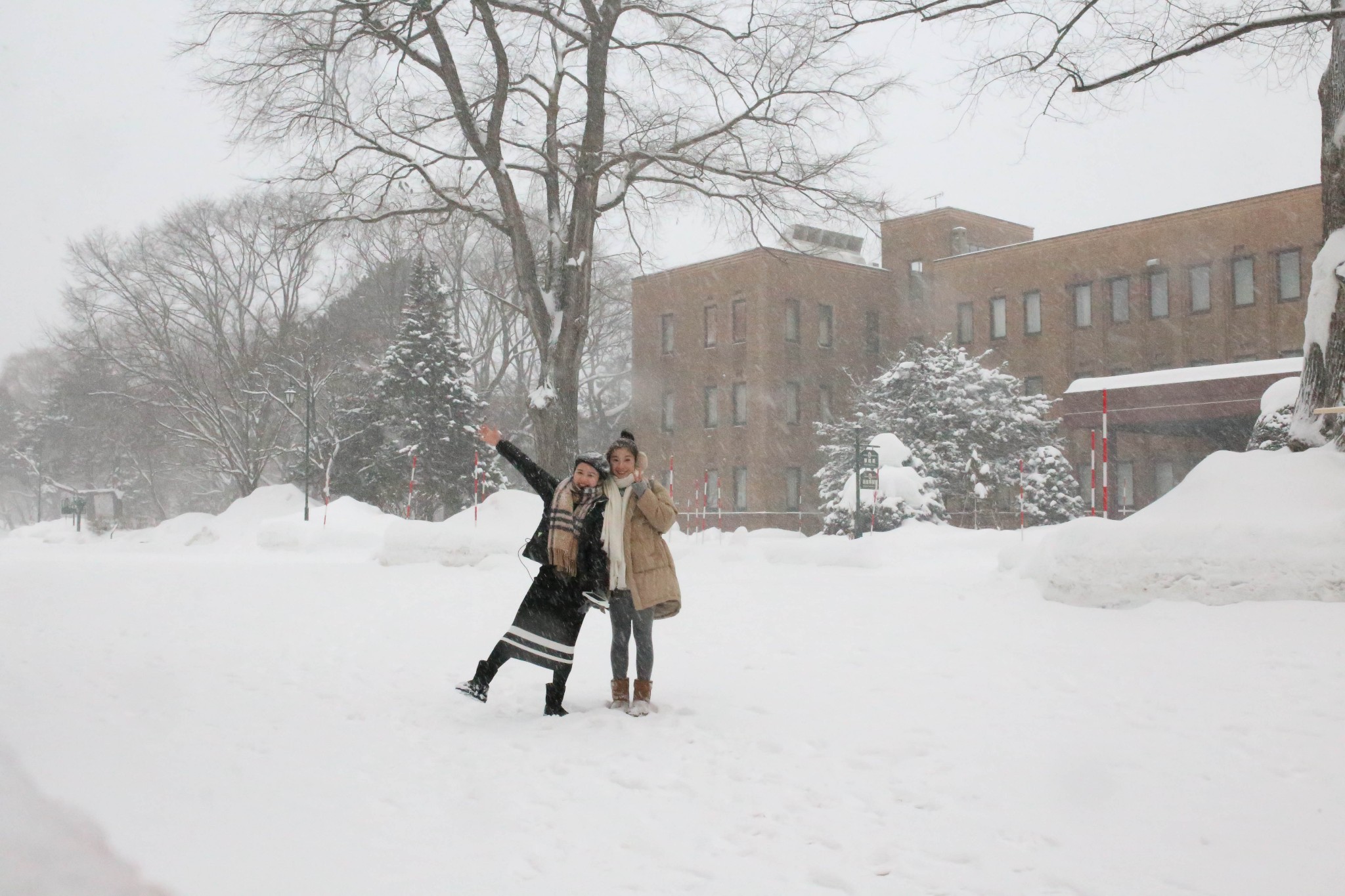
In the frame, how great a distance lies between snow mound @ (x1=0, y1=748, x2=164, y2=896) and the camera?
3.66 metres

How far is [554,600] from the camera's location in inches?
274

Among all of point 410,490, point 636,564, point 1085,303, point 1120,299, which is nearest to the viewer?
point 636,564

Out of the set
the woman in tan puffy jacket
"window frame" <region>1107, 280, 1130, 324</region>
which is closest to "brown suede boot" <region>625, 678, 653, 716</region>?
the woman in tan puffy jacket

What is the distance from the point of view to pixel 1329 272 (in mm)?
11211

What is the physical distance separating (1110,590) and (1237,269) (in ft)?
89.2

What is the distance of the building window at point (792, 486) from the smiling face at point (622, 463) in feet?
112

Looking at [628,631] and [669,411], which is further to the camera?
[669,411]

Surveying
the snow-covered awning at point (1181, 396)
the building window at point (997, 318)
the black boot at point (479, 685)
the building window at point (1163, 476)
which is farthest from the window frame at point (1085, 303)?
the black boot at point (479, 685)

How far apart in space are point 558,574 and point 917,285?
127 ft

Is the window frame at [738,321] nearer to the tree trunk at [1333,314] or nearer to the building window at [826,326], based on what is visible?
the building window at [826,326]

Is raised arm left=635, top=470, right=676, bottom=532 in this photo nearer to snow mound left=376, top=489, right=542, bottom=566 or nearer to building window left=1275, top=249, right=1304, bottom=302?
snow mound left=376, top=489, right=542, bottom=566

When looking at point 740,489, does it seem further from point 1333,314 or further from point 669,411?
point 1333,314

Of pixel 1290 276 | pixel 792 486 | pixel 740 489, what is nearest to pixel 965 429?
pixel 1290 276

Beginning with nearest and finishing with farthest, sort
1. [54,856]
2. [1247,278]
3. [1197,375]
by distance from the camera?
[54,856] → [1197,375] → [1247,278]
